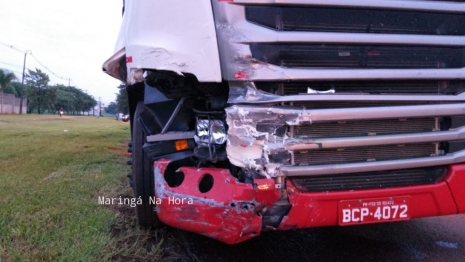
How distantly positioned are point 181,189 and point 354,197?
1.13 meters

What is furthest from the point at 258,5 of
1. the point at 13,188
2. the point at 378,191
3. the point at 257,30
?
the point at 13,188

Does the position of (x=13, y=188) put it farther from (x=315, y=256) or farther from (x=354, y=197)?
(x=354, y=197)

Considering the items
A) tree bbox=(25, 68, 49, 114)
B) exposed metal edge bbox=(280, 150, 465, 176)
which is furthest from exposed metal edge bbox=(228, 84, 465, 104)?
tree bbox=(25, 68, 49, 114)

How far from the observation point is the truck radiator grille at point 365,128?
249cm

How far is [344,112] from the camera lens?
2.47m

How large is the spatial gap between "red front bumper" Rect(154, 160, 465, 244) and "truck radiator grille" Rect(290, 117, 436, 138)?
1.12 ft

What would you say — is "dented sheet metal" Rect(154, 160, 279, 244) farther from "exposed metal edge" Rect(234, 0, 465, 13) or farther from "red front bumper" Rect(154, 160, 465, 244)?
"exposed metal edge" Rect(234, 0, 465, 13)

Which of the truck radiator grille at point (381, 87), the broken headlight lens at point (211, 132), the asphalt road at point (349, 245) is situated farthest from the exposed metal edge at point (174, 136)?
the asphalt road at point (349, 245)

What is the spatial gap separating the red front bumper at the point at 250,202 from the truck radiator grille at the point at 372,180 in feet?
0.22

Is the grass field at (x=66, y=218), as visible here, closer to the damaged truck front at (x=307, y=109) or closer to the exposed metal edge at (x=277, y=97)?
the damaged truck front at (x=307, y=109)

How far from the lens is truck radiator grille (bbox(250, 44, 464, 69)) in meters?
2.47

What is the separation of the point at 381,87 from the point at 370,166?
0.53 metres

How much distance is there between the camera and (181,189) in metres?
2.64

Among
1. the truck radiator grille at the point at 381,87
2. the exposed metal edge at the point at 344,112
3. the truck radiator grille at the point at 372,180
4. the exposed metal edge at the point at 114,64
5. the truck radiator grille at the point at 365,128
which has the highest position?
the exposed metal edge at the point at 114,64
